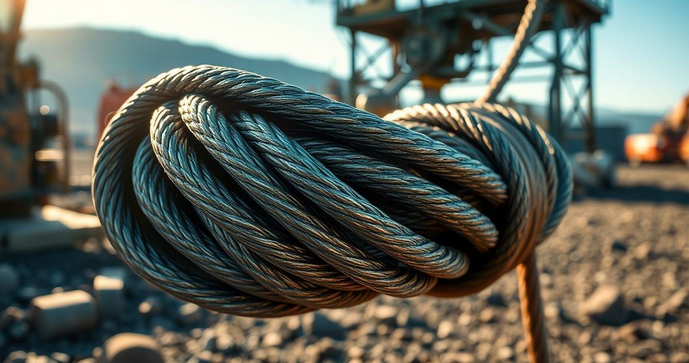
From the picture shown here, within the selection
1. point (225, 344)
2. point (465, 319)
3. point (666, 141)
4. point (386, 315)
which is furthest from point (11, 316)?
point (666, 141)

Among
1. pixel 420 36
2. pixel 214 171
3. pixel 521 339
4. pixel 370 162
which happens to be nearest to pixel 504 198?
pixel 370 162

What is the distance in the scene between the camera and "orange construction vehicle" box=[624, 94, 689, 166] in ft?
48.4

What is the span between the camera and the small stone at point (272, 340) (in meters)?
A: 2.24

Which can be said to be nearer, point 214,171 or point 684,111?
point 214,171

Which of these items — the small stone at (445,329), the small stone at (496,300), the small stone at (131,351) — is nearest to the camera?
the small stone at (131,351)

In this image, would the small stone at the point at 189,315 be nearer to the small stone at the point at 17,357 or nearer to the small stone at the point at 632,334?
the small stone at the point at 17,357

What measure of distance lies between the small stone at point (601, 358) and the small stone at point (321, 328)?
1033 mm

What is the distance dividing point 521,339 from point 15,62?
4.00 meters

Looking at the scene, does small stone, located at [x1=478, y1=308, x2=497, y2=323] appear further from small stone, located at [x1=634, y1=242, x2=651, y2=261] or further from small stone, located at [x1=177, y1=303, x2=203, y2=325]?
small stone, located at [x1=634, y1=242, x2=651, y2=261]

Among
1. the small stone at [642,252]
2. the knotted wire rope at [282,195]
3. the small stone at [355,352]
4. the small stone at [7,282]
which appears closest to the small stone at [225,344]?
the small stone at [355,352]

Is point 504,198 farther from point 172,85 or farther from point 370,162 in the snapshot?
point 172,85

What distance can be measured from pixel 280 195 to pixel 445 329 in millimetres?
1987

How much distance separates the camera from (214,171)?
2.16 feet

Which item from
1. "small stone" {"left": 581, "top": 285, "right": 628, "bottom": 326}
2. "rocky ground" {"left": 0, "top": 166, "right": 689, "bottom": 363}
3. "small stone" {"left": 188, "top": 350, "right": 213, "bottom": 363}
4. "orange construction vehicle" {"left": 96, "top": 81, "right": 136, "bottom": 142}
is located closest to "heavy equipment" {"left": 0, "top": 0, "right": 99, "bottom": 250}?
"rocky ground" {"left": 0, "top": 166, "right": 689, "bottom": 363}
